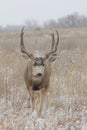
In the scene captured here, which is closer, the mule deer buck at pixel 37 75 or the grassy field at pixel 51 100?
the grassy field at pixel 51 100

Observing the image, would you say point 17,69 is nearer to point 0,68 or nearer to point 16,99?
point 0,68

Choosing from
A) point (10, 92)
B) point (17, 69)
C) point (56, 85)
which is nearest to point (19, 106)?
point (10, 92)

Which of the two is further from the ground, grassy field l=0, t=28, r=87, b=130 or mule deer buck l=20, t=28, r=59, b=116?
mule deer buck l=20, t=28, r=59, b=116

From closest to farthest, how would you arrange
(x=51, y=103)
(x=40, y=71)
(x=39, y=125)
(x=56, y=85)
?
(x=39, y=125), (x=40, y=71), (x=51, y=103), (x=56, y=85)

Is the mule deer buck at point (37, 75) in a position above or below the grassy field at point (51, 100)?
above

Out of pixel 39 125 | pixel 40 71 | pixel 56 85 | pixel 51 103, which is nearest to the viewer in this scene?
pixel 39 125

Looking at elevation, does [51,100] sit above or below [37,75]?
below

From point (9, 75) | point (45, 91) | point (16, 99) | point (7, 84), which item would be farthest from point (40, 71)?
point (9, 75)

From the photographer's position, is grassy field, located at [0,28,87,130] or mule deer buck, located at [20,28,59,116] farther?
mule deer buck, located at [20,28,59,116]

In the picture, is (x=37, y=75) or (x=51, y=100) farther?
(x=51, y=100)

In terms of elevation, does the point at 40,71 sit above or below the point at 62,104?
above

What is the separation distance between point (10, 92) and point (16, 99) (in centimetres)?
47

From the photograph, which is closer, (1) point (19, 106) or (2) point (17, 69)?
(1) point (19, 106)

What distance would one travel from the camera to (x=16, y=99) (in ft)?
29.0
